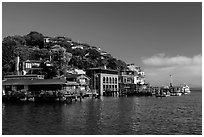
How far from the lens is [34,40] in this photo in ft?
449

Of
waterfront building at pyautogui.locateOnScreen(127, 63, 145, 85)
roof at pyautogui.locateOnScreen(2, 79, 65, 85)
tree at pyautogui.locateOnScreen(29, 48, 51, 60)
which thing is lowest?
roof at pyautogui.locateOnScreen(2, 79, 65, 85)

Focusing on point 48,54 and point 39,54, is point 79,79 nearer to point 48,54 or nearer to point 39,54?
point 48,54

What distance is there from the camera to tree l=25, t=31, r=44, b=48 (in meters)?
135

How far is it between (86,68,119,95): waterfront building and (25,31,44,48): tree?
140ft

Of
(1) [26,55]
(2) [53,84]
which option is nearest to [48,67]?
(2) [53,84]

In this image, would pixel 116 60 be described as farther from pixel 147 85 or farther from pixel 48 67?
pixel 48 67

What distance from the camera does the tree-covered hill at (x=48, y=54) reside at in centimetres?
9238

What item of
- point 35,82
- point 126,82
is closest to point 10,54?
point 35,82

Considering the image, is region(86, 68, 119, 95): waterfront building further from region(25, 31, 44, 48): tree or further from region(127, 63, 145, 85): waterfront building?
region(25, 31, 44, 48): tree

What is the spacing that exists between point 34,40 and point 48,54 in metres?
26.3

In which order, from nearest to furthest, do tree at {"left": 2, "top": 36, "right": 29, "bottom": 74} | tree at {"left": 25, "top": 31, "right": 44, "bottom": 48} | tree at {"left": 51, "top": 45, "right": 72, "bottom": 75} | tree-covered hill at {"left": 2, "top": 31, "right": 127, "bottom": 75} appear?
1. tree at {"left": 51, "top": 45, "right": 72, "bottom": 75}
2. tree-covered hill at {"left": 2, "top": 31, "right": 127, "bottom": 75}
3. tree at {"left": 2, "top": 36, "right": 29, "bottom": 74}
4. tree at {"left": 25, "top": 31, "right": 44, "bottom": 48}

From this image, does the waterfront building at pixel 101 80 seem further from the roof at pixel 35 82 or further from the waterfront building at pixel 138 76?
the roof at pixel 35 82

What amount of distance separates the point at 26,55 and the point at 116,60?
48219mm

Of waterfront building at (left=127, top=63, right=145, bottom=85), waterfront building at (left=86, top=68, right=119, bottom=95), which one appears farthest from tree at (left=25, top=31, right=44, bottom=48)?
waterfront building at (left=127, top=63, right=145, bottom=85)
